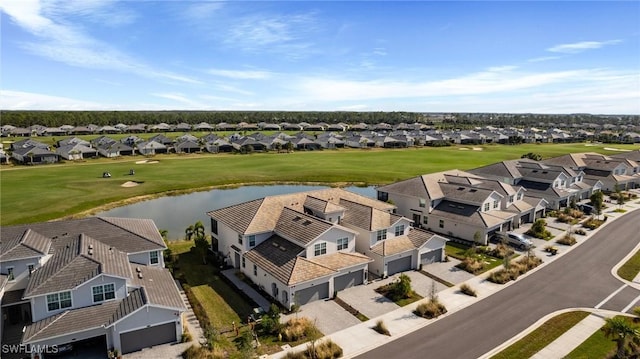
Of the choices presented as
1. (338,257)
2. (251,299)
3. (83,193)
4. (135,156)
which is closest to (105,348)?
(251,299)

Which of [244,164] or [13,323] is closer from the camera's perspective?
[13,323]

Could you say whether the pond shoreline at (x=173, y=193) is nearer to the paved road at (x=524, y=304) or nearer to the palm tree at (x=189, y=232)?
the palm tree at (x=189, y=232)

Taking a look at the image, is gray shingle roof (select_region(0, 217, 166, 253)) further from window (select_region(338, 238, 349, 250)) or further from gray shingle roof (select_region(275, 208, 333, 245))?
window (select_region(338, 238, 349, 250))

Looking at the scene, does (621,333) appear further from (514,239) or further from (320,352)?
(514,239)

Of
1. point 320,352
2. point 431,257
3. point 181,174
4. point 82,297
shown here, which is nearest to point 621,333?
point 320,352

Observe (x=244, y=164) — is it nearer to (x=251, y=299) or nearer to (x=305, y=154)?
(x=305, y=154)

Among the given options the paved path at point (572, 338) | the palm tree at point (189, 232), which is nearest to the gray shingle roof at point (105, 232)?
the palm tree at point (189, 232)
